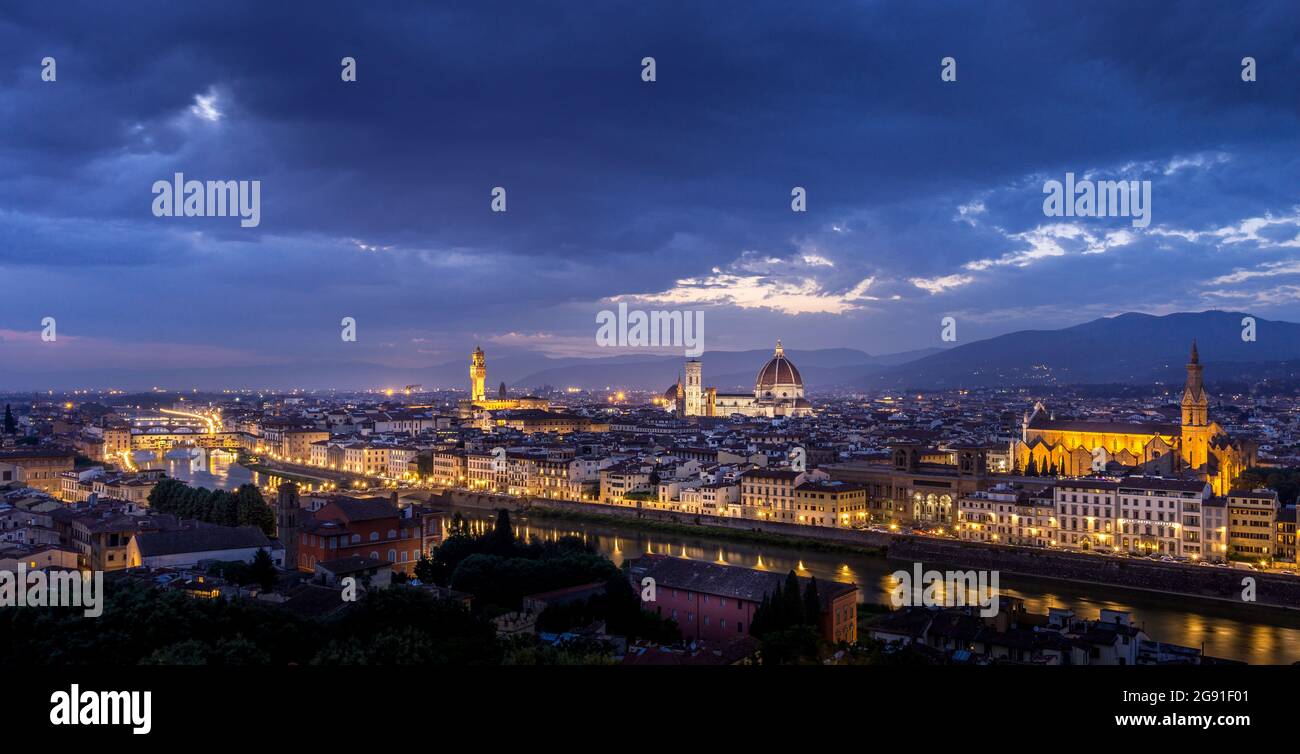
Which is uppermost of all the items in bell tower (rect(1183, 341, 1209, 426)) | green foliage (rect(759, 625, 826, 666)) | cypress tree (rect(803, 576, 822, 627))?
bell tower (rect(1183, 341, 1209, 426))

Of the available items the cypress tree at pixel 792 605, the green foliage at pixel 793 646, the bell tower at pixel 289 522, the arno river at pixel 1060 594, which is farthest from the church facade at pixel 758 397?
the green foliage at pixel 793 646

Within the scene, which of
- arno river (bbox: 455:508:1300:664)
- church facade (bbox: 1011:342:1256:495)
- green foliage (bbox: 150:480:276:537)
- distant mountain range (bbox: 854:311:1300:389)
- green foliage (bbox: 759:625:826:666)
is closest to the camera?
green foliage (bbox: 759:625:826:666)

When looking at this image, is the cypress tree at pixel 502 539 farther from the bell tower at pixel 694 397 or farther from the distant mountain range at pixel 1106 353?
the distant mountain range at pixel 1106 353

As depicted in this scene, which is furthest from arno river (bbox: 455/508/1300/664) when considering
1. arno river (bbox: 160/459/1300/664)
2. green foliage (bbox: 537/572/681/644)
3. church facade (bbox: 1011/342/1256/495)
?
church facade (bbox: 1011/342/1256/495)

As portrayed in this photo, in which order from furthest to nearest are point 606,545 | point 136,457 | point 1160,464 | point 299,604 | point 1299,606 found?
point 136,457
point 1160,464
point 606,545
point 1299,606
point 299,604

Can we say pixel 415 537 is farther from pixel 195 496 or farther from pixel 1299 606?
pixel 1299 606

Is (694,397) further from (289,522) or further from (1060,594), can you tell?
(289,522)

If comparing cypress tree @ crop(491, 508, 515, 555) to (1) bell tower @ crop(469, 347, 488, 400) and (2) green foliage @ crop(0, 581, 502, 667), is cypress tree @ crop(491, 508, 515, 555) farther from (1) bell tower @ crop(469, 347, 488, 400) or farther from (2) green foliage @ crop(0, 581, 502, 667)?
(1) bell tower @ crop(469, 347, 488, 400)
